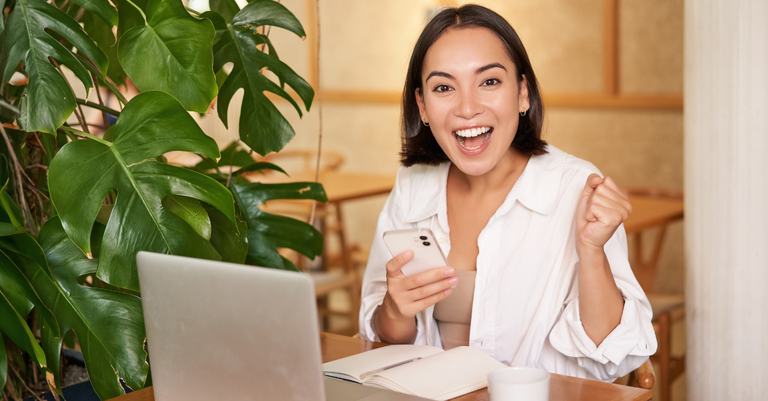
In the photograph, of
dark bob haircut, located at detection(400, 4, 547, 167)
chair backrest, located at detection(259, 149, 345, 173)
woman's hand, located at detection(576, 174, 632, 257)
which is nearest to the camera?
woman's hand, located at detection(576, 174, 632, 257)

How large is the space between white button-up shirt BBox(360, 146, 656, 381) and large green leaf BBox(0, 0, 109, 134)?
0.76 m

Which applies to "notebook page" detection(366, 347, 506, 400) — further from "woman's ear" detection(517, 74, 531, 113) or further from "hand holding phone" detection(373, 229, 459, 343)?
"woman's ear" detection(517, 74, 531, 113)

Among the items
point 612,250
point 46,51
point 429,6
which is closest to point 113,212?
point 46,51

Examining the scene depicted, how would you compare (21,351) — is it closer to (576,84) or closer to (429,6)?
(576,84)

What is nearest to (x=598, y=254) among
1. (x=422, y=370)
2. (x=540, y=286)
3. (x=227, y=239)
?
(x=540, y=286)

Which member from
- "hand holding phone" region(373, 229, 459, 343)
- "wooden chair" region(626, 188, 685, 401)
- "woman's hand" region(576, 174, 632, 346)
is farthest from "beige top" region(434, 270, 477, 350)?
"wooden chair" region(626, 188, 685, 401)

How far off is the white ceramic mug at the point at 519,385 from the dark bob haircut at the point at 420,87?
72 centimetres

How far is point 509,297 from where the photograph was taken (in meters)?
1.52

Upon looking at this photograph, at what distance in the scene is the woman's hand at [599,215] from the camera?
4.22 ft

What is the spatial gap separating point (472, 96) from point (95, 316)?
2.65 feet

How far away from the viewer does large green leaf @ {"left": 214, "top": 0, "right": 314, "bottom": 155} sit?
5.00 ft

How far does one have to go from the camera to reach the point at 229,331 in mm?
876

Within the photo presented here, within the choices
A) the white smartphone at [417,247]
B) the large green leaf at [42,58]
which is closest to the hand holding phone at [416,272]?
the white smartphone at [417,247]

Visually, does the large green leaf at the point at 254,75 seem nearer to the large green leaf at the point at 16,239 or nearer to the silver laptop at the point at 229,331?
the large green leaf at the point at 16,239
